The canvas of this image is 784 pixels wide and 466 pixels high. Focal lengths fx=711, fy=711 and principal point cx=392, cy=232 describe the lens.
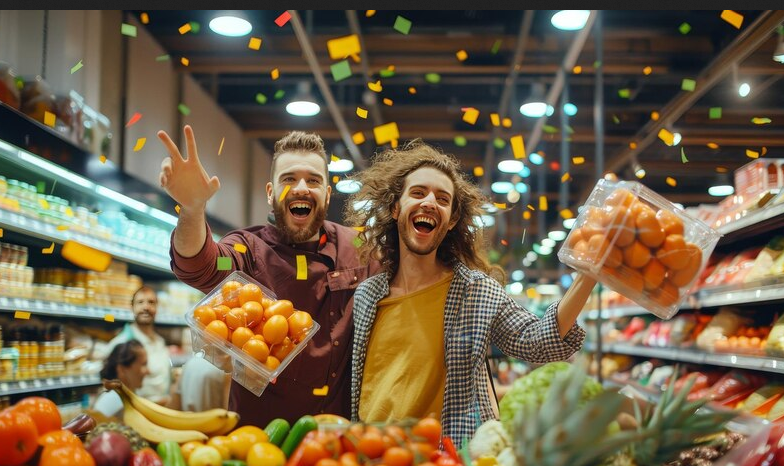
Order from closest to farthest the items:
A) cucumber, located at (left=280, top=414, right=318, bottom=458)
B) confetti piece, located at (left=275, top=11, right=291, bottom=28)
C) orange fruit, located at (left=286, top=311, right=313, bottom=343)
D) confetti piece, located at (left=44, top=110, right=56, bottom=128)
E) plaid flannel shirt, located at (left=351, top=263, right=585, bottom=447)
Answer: cucumber, located at (left=280, top=414, right=318, bottom=458) < orange fruit, located at (left=286, top=311, right=313, bottom=343) < plaid flannel shirt, located at (left=351, top=263, right=585, bottom=447) < confetti piece, located at (left=275, top=11, right=291, bottom=28) < confetti piece, located at (left=44, top=110, right=56, bottom=128)

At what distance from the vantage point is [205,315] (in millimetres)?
2289

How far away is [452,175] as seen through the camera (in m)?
2.85

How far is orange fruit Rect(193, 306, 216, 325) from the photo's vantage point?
2.29 metres

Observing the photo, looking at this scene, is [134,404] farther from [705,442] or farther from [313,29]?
[313,29]

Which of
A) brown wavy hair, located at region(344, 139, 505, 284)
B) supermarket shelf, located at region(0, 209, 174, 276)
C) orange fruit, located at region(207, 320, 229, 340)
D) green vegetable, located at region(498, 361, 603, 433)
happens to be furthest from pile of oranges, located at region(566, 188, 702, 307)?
supermarket shelf, located at region(0, 209, 174, 276)

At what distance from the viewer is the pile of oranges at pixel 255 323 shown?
2242mm

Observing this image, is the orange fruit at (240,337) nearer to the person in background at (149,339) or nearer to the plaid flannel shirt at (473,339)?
the plaid flannel shirt at (473,339)

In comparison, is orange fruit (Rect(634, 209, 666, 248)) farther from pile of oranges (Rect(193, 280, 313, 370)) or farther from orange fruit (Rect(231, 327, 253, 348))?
orange fruit (Rect(231, 327, 253, 348))

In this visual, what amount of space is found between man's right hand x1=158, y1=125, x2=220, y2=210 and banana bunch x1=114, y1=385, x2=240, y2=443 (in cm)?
72

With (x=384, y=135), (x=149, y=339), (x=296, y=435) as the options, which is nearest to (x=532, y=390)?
(x=296, y=435)

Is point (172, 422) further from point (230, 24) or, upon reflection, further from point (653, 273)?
point (230, 24)

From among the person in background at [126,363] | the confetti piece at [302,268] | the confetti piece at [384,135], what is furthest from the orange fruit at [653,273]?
the person in background at [126,363]

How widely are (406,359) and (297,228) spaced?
76cm

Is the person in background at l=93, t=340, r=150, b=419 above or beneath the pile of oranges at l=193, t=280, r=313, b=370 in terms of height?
beneath
